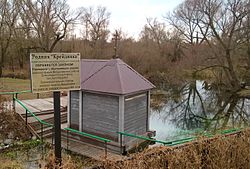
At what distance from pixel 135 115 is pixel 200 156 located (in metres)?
5.69

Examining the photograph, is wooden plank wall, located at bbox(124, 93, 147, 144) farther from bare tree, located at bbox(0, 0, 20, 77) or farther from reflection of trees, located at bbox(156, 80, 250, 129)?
bare tree, located at bbox(0, 0, 20, 77)

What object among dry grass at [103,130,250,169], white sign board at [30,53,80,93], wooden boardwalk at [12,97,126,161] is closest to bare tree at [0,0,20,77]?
wooden boardwalk at [12,97,126,161]

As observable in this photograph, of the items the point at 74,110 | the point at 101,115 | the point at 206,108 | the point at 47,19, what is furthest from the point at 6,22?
the point at 101,115

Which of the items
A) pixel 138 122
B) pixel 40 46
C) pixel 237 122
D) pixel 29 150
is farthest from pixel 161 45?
pixel 29 150

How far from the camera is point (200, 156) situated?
3434mm

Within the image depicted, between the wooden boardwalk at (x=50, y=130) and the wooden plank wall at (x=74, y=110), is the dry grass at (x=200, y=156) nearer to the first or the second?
the wooden boardwalk at (x=50, y=130)

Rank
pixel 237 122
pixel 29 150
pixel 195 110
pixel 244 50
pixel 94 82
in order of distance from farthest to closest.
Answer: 1. pixel 244 50
2. pixel 195 110
3. pixel 237 122
4. pixel 94 82
5. pixel 29 150

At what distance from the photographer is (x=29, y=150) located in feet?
27.3

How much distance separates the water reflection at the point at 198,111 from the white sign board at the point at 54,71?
333 inches

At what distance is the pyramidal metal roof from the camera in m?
8.47

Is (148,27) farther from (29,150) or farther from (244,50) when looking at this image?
(29,150)

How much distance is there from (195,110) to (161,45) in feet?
56.6

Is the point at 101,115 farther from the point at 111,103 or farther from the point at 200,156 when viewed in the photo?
the point at 200,156

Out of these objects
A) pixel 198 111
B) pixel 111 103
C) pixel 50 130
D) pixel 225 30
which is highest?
pixel 225 30
